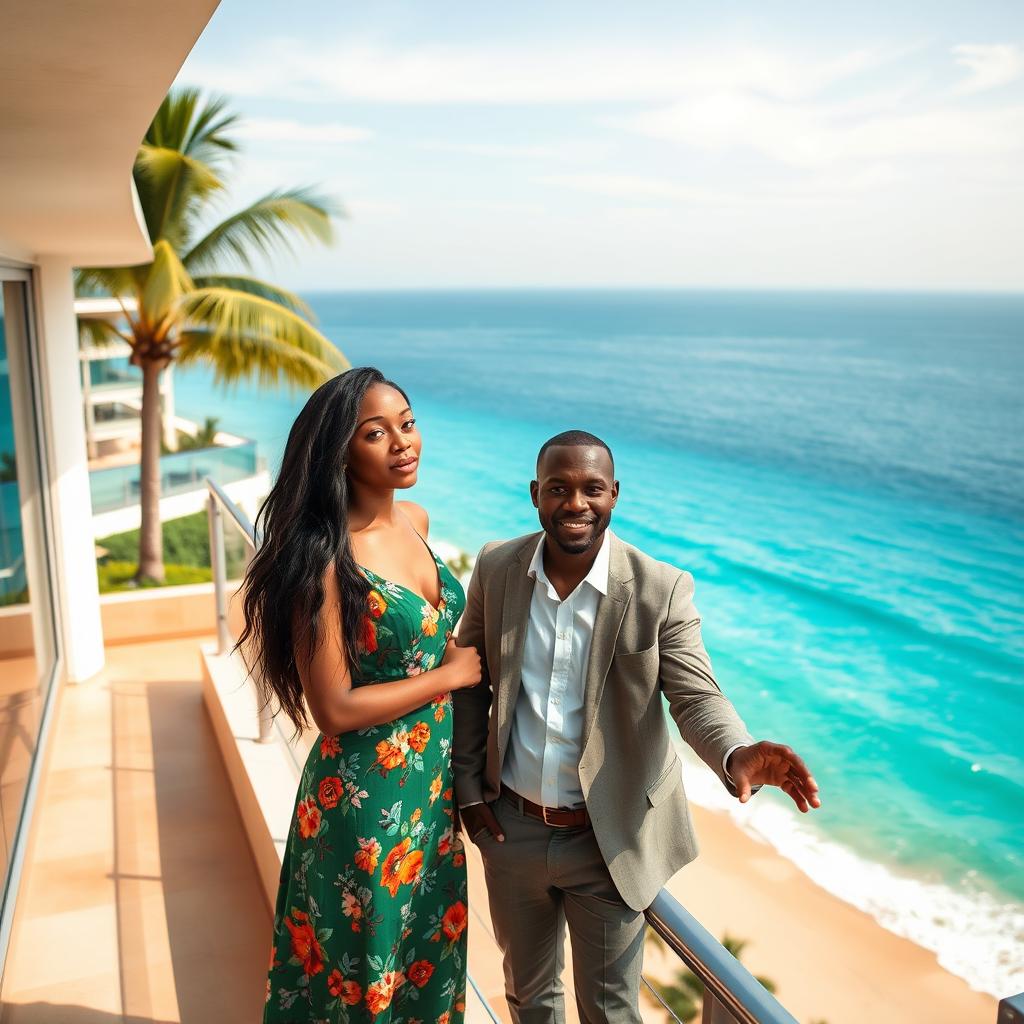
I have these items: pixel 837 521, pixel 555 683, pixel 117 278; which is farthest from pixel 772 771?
pixel 837 521

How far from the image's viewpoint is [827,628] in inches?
1100

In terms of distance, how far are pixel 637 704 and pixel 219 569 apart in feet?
13.5

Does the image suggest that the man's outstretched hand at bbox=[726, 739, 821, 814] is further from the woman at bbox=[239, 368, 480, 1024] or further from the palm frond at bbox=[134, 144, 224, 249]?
the palm frond at bbox=[134, 144, 224, 249]

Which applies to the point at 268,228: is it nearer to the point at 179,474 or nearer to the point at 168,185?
the point at 168,185

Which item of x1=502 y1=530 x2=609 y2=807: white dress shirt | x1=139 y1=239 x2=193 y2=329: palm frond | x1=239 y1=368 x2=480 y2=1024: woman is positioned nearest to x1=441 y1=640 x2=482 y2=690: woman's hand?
x1=239 y1=368 x2=480 y2=1024: woman

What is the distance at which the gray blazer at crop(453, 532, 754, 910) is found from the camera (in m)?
1.79

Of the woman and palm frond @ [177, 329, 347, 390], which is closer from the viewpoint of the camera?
the woman

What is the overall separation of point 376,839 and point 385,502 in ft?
2.30

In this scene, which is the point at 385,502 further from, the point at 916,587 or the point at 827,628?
the point at 916,587

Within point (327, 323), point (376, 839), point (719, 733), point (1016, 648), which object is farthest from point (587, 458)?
point (327, 323)

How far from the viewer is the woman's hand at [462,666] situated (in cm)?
197

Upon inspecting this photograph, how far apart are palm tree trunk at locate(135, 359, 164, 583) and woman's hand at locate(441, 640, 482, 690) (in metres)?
11.2

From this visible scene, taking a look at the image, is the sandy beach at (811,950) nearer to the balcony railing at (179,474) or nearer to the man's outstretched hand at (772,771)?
the balcony railing at (179,474)

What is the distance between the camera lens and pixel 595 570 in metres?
1.84
